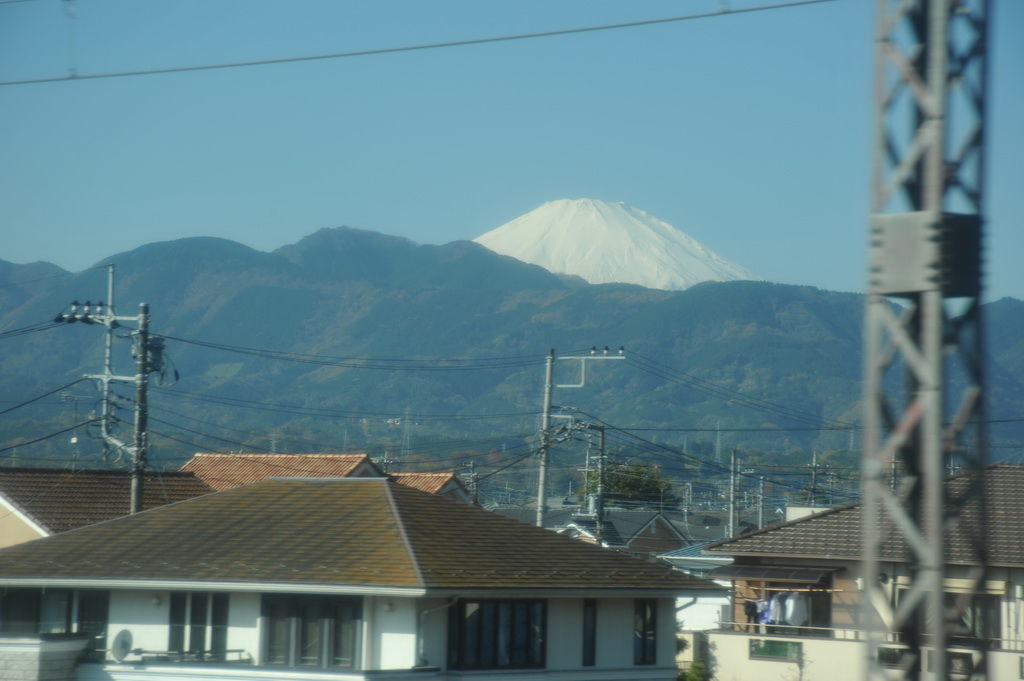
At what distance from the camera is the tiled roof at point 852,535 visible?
1104 inches

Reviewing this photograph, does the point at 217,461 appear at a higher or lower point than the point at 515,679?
higher

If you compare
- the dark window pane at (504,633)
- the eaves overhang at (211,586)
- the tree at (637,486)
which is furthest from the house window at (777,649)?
the tree at (637,486)

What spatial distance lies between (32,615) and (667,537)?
51.5 meters

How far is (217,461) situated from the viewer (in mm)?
51281

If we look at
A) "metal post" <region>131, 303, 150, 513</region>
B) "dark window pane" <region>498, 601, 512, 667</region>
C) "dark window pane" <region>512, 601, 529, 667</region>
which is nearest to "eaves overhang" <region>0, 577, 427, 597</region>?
"dark window pane" <region>498, 601, 512, 667</region>

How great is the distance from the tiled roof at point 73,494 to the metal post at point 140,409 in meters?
5.76

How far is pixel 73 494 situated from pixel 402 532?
62.1 ft

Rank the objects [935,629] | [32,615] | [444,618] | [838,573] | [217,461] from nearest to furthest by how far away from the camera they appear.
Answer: [935,629] → [444,618] → [32,615] → [838,573] → [217,461]

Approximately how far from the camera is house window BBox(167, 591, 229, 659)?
2419 cm

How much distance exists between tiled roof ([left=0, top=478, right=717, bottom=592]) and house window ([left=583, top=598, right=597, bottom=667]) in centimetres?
47

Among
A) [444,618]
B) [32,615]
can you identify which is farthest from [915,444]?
[32,615]

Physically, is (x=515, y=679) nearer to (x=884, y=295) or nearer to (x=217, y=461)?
(x=884, y=295)

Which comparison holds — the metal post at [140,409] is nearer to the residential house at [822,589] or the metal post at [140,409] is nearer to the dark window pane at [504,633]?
the dark window pane at [504,633]

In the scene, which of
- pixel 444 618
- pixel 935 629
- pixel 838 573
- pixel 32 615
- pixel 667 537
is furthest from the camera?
pixel 667 537
